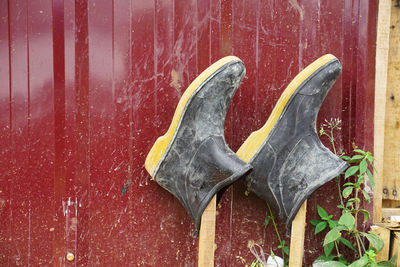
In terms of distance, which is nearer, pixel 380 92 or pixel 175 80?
pixel 175 80

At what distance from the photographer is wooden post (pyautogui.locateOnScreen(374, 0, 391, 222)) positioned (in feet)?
5.94

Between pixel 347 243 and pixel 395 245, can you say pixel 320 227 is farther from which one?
pixel 395 245

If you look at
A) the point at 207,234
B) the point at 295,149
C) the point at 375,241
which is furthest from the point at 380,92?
the point at 207,234

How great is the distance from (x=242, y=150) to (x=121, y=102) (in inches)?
23.1

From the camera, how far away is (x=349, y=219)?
63.2 inches

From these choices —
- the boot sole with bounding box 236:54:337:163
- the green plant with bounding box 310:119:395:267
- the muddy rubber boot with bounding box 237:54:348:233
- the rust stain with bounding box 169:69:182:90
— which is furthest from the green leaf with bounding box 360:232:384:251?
the rust stain with bounding box 169:69:182:90

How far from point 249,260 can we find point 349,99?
945 millimetres

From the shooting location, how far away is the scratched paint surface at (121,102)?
159 centimetres

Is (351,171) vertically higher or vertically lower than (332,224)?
higher

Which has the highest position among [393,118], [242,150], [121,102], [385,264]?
[121,102]

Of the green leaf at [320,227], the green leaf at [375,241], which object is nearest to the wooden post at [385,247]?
the green leaf at [375,241]

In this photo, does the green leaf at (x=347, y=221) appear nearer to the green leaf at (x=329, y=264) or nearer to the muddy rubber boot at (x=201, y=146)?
the green leaf at (x=329, y=264)

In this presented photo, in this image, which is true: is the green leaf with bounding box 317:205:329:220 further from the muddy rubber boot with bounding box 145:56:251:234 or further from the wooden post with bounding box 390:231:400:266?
the muddy rubber boot with bounding box 145:56:251:234

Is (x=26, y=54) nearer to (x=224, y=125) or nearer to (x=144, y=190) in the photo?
(x=144, y=190)
